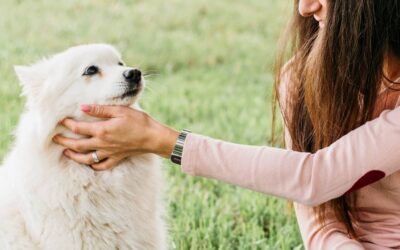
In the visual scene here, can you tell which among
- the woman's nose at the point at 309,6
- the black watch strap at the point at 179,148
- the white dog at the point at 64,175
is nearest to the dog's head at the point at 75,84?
the white dog at the point at 64,175

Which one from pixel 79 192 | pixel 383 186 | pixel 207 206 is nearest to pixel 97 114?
pixel 79 192

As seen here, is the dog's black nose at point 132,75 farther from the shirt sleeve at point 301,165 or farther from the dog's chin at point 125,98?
the shirt sleeve at point 301,165

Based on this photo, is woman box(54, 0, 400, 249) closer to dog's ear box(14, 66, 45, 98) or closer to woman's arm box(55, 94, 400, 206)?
woman's arm box(55, 94, 400, 206)

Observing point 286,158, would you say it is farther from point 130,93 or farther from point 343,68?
point 130,93

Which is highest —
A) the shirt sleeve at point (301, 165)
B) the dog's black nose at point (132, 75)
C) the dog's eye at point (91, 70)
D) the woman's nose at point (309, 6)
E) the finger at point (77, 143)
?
the woman's nose at point (309, 6)

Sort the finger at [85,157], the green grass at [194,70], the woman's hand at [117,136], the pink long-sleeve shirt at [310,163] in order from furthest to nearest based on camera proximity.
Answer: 1. the green grass at [194,70]
2. the finger at [85,157]
3. the woman's hand at [117,136]
4. the pink long-sleeve shirt at [310,163]

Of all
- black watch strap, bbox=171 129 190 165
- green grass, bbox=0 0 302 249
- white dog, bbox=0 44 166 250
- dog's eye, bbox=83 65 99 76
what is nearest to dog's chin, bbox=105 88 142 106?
white dog, bbox=0 44 166 250

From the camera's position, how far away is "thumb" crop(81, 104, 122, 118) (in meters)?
2.03

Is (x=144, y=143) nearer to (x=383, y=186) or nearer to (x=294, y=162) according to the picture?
(x=294, y=162)

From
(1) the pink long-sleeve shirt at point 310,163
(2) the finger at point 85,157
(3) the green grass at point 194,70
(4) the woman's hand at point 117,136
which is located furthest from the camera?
(3) the green grass at point 194,70

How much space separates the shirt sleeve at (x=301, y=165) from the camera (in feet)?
6.16

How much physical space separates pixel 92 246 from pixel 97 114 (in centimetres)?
45

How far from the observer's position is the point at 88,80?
210 centimetres

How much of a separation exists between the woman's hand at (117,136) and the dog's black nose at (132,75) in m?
0.10
